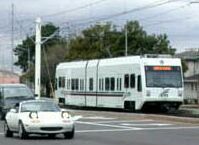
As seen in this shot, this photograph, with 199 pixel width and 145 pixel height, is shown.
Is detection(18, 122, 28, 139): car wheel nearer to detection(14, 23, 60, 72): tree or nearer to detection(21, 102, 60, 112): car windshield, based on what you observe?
detection(21, 102, 60, 112): car windshield

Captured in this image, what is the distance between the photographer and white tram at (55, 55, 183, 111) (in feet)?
146

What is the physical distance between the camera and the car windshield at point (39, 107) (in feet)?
82.0

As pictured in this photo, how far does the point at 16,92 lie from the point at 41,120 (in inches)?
590

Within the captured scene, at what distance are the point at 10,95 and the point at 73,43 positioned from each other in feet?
179

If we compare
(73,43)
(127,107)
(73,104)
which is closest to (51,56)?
(73,43)

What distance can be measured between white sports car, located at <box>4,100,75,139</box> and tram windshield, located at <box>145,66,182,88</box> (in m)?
19.8

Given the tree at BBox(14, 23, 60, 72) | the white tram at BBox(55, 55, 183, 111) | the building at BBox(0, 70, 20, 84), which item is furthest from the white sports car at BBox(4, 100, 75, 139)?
the building at BBox(0, 70, 20, 84)

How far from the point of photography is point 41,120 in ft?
78.9

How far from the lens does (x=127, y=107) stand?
1854 inches

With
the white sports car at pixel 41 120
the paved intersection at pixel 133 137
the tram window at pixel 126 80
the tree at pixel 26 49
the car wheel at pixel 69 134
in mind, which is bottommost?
the paved intersection at pixel 133 137

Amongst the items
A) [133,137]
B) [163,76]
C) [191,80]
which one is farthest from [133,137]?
[191,80]

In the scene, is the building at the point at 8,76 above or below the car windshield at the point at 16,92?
above

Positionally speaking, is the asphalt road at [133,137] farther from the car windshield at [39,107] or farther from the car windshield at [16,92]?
the car windshield at [16,92]

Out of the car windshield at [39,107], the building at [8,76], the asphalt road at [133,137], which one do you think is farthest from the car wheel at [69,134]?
the building at [8,76]
